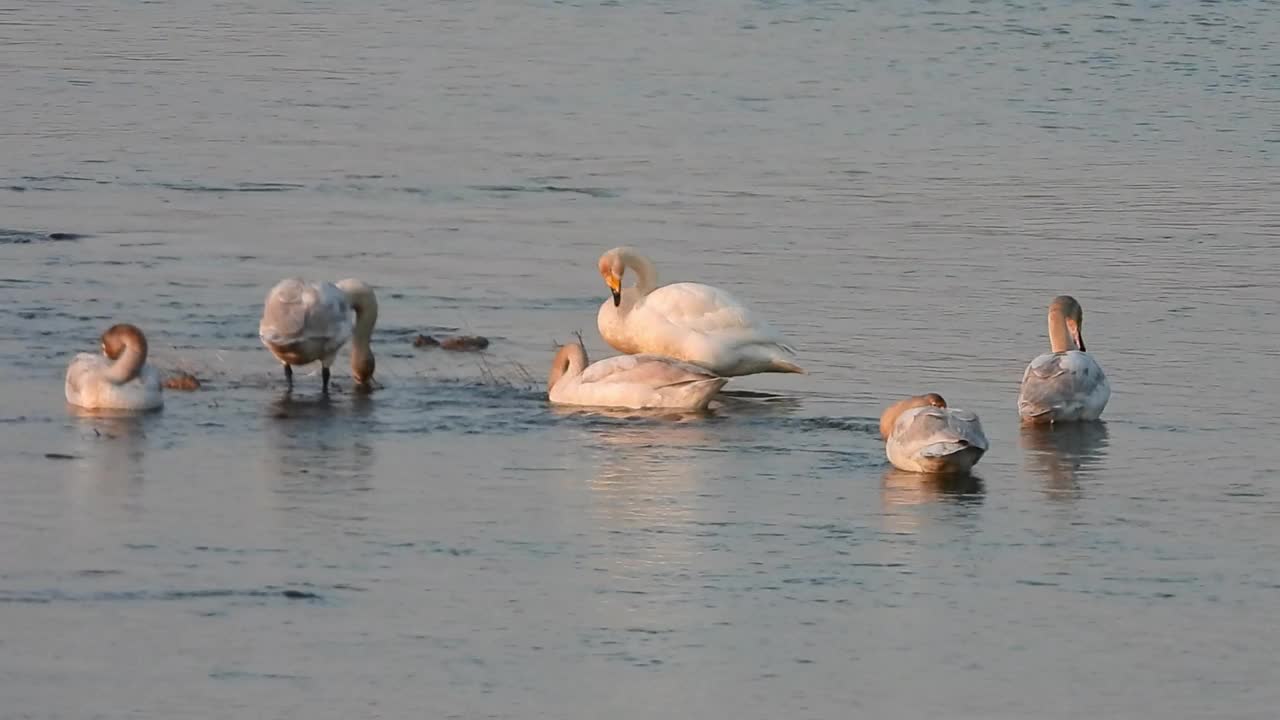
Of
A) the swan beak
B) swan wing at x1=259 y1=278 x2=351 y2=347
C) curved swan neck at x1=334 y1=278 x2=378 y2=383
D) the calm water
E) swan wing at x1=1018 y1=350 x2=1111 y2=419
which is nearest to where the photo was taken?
the calm water

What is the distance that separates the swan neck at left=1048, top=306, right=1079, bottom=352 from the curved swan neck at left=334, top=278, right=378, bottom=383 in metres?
3.46

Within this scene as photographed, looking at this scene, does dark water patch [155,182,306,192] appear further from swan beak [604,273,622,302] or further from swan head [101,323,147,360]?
swan head [101,323,147,360]

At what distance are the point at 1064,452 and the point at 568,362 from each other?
248cm

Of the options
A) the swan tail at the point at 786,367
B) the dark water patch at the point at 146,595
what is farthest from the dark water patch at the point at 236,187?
the dark water patch at the point at 146,595

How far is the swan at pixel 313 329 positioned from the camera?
1395 cm

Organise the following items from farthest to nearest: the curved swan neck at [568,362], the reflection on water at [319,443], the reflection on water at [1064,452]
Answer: the curved swan neck at [568,362] < the reflection on water at [1064,452] < the reflection on water at [319,443]

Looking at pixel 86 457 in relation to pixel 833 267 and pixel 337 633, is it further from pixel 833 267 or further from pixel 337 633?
pixel 833 267

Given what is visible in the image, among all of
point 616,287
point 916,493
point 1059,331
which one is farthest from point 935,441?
point 616,287

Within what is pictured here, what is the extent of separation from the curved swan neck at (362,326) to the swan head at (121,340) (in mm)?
1394

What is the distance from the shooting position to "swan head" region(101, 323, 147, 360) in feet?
42.4

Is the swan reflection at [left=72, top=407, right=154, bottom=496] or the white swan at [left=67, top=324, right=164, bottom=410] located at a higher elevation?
the white swan at [left=67, top=324, right=164, bottom=410]

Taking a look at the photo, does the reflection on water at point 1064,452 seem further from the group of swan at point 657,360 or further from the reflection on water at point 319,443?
the reflection on water at point 319,443

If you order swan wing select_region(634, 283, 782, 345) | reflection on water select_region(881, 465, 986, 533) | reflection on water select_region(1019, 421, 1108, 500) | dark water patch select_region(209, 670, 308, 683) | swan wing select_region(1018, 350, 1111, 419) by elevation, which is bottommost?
dark water patch select_region(209, 670, 308, 683)

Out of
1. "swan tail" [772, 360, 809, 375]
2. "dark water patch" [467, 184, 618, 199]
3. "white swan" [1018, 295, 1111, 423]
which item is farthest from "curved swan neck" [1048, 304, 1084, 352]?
"dark water patch" [467, 184, 618, 199]
